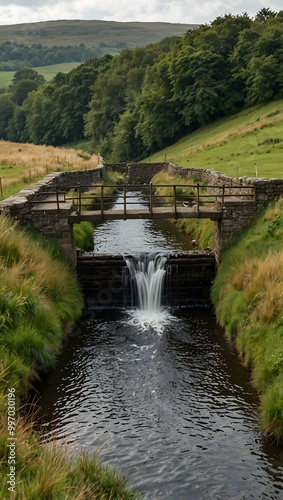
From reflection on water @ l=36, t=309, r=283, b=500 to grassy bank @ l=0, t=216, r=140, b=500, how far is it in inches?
31.0

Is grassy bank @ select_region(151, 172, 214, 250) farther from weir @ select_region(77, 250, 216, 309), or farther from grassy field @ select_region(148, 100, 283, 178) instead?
grassy field @ select_region(148, 100, 283, 178)

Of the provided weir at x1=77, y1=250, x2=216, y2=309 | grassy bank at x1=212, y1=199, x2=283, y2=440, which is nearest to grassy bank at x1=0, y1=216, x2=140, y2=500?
weir at x1=77, y1=250, x2=216, y2=309

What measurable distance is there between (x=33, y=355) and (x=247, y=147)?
98.8 ft

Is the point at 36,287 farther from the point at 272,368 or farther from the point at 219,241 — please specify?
the point at 219,241

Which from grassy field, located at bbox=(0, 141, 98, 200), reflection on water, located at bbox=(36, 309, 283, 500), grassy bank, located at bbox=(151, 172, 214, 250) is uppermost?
grassy field, located at bbox=(0, 141, 98, 200)

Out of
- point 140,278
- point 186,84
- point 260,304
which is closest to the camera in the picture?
point 260,304

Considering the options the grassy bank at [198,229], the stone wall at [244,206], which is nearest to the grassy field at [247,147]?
the grassy bank at [198,229]

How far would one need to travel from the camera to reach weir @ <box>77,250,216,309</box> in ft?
60.3

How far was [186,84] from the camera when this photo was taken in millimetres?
65062

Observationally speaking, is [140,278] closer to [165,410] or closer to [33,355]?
[33,355]

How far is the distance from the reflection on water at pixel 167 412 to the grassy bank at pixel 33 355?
0.79 metres

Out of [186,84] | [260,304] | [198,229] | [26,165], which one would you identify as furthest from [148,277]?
[186,84]

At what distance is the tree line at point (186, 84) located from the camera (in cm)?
5897

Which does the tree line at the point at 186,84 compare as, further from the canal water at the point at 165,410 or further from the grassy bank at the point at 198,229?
the canal water at the point at 165,410
